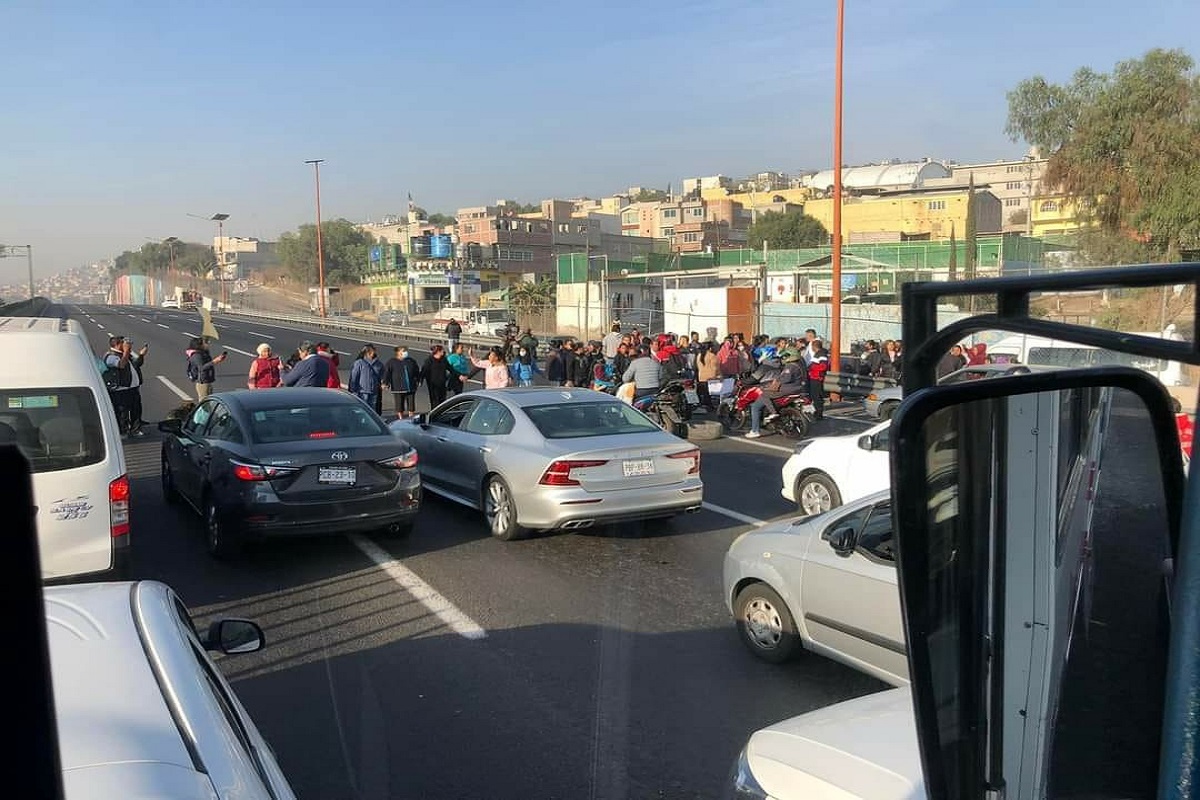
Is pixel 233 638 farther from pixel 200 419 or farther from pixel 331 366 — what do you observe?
pixel 331 366

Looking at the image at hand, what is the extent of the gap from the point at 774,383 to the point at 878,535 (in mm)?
10209

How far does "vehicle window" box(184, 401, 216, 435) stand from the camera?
9523mm

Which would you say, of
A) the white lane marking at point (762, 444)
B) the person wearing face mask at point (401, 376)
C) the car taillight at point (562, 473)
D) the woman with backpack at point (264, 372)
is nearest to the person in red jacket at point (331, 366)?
the woman with backpack at point (264, 372)

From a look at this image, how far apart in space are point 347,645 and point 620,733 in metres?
2.16

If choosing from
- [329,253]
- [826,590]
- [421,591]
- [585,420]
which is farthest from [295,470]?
[329,253]

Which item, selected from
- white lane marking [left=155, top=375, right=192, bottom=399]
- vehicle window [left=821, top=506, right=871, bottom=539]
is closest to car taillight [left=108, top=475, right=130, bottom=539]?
vehicle window [left=821, top=506, right=871, bottom=539]

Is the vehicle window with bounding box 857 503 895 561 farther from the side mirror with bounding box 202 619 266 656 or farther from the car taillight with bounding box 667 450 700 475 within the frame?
the car taillight with bounding box 667 450 700 475

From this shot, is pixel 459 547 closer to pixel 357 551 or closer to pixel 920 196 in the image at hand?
pixel 357 551

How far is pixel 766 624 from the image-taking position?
6.07 meters

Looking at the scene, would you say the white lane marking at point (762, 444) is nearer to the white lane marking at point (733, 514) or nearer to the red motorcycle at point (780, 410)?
the red motorcycle at point (780, 410)

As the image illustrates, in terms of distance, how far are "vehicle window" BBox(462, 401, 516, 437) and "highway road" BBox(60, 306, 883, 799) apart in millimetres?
988

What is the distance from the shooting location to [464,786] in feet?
14.8

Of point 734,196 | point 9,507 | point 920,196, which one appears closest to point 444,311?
point 920,196

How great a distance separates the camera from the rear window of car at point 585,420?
29.9 feet
